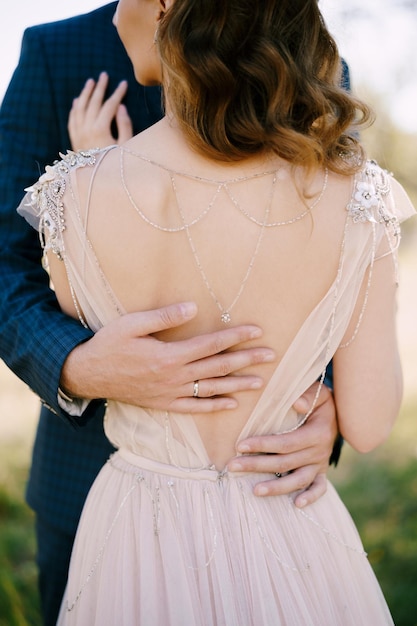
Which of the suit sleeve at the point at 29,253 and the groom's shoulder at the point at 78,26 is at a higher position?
the groom's shoulder at the point at 78,26

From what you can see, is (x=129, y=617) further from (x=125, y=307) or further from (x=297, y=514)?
(x=125, y=307)

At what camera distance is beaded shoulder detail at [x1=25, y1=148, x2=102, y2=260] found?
1491 millimetres

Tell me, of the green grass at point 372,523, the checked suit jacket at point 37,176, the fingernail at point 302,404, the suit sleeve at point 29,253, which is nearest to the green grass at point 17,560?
the green grass at point 372,523

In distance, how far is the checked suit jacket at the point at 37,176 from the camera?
179 centimetres

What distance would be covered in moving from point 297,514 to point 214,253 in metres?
0.70

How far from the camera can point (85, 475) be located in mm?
2182

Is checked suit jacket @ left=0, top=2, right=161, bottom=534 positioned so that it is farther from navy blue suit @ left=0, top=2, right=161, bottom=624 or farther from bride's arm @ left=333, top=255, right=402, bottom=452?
bride's arm @ left=333, top=255, right=402, bottom=452

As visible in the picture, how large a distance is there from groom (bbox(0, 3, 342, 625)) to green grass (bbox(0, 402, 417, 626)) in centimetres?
113

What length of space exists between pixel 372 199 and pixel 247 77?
392mm

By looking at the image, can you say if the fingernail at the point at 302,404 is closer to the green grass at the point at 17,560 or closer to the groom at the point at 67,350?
the groom at the point at 67,350

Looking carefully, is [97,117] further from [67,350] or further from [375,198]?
[375,198]

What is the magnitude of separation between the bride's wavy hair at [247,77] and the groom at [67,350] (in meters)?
0.42

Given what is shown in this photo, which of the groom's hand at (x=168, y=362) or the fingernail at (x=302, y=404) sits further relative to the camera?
the fingernail at (x=302, y=404)

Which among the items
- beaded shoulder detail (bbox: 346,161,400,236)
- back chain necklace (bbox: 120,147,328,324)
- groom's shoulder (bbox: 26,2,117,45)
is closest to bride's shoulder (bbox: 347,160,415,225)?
beaded shoulder detail (bbox: 346,161,400,236)
